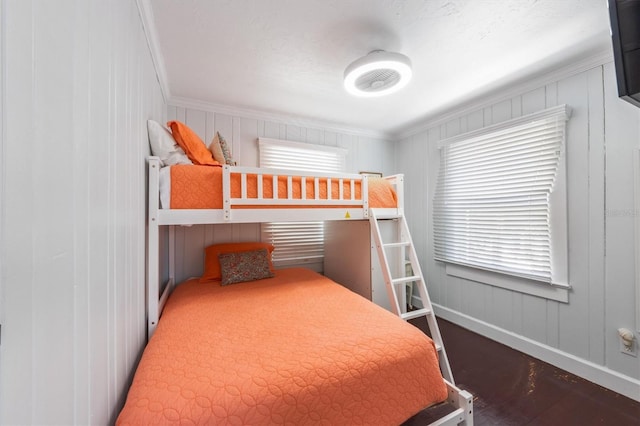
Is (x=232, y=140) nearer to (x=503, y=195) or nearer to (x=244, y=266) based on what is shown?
(x=244, y=266)

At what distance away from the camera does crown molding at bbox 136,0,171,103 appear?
4.52 ft

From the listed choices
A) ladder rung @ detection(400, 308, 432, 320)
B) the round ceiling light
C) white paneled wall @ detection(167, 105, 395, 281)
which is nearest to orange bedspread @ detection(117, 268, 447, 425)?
ladder rung @ detection(400, 308, 432, 320)

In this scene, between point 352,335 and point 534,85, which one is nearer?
point 352,335

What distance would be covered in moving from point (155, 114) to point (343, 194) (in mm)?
1632

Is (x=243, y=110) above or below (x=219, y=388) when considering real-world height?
above

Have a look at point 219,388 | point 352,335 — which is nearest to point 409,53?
point 352,335

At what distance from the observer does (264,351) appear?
113 cm

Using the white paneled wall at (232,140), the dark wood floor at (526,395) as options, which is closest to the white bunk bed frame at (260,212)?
the dark wood floor at (526,395)

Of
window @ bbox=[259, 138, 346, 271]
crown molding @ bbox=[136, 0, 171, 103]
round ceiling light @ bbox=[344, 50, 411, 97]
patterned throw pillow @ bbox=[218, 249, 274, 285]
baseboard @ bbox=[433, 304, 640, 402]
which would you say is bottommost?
baseboard @ bbox=[433, 304, 640, 402]

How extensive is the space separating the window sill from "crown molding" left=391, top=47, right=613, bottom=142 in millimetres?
1771

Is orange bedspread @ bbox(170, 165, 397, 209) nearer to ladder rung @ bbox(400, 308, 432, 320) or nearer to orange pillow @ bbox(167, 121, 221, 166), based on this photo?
orange pillow @ bbox(167, 121, 221, 166)

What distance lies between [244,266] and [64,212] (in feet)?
5.94

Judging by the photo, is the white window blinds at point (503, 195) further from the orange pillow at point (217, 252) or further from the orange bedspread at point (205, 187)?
the orange pillow at point (217, 252)

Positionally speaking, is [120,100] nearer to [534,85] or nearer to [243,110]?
[243,110]
